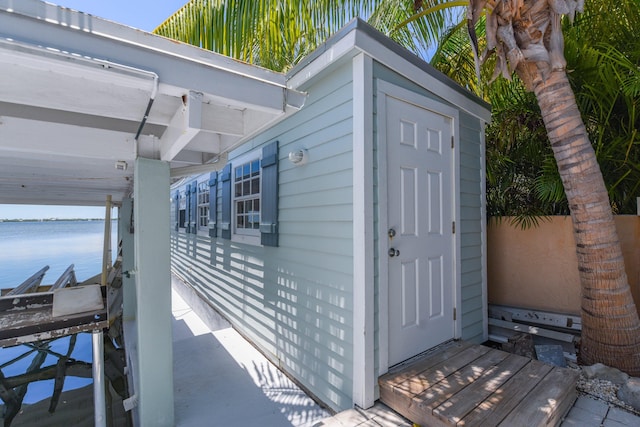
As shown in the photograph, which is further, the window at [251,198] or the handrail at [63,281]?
the handrail at [63,281]

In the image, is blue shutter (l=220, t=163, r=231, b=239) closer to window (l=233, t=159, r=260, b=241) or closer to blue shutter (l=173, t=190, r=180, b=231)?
window (l=233, t=159, r=260, b=241)

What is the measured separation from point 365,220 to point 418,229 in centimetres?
71

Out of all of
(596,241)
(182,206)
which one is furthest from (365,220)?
(182,206)

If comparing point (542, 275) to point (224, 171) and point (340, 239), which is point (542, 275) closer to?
point (340, 239)

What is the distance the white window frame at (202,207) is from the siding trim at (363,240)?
173 inches

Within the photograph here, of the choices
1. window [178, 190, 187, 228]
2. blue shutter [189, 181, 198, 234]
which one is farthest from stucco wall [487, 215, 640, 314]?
window [178, 190, 187, 228]

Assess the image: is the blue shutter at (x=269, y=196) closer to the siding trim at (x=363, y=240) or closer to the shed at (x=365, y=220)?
the shed at (x=365, y=220)

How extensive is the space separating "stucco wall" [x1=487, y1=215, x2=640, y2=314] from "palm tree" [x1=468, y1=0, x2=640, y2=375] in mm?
811

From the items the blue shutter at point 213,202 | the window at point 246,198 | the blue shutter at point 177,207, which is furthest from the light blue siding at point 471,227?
the blue shutter at point 177,207

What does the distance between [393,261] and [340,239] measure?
0.47 metres

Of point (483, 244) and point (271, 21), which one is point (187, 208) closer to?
point (271, 21)

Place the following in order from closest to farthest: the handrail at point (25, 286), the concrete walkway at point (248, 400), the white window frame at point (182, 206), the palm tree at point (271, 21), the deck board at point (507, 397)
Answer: the deck board at point (507, 397) < the concrete walkway at point (248, 400) < the palm tree at point (271, 21) < the handrail at point (25, 286) < the white window frame at point (182, 206)

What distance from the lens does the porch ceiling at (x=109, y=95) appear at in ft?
3.56

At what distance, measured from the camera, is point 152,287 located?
215cm
